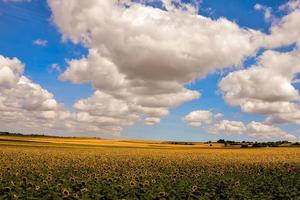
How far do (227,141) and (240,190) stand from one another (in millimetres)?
148422

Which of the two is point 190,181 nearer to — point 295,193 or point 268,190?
point 268,190

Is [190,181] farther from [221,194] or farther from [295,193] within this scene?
[295,193]

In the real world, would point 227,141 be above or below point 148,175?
above

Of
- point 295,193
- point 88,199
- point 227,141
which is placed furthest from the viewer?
point 227,141

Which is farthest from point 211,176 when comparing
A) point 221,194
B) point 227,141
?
point 227,141

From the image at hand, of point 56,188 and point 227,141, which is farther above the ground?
point 227,141

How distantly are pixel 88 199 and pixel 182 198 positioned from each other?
4.97 metres

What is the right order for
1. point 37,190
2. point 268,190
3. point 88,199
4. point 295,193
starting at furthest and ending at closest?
point 268,190 < point 295,193 < point 37,190 < point 88,199

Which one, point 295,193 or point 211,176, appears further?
point 211,176

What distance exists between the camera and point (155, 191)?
19953 mm

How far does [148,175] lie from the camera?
2769cm

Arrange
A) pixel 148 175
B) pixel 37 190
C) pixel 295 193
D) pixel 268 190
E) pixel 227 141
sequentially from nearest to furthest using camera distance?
pixel 37 190, pixel 295 193, pixel 268 190, pixel 148 175, pixel 227 141

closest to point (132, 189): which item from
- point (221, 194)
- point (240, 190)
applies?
point (221, 194)

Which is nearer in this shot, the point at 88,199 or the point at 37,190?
the point at 88,199
